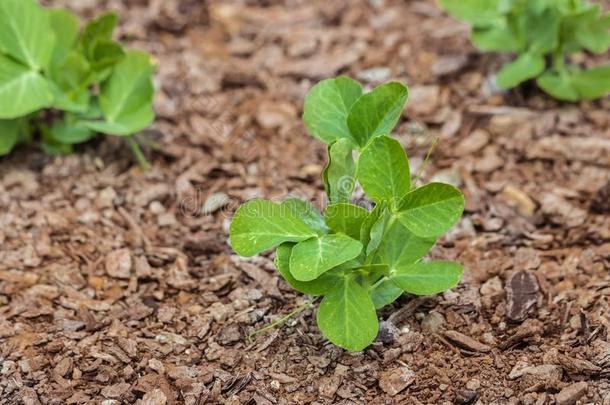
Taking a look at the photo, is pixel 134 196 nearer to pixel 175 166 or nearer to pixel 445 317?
pixel 175 166

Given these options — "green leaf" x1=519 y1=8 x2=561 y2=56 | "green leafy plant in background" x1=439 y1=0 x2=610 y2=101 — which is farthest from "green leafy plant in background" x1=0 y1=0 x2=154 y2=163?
"green leaf" x1=519 y1=8 x2=561 y2=56

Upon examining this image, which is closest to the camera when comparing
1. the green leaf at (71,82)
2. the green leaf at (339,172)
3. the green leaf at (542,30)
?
the green leaf at (339,172)

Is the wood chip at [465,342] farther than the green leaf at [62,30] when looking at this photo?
No

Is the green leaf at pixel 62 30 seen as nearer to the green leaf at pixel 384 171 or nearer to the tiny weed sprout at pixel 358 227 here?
the tiny weed sprout at pixel 358 227

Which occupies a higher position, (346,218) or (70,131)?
(346,218)

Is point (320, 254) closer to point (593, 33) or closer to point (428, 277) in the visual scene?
point (428, 277)

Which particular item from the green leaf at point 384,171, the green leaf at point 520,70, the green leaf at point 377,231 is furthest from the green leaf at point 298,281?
the green leaf at point 520,70

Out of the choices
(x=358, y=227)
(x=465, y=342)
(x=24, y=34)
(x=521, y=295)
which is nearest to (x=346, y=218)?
(x=358, y=227)

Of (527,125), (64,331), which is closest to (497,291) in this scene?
(527,125)
